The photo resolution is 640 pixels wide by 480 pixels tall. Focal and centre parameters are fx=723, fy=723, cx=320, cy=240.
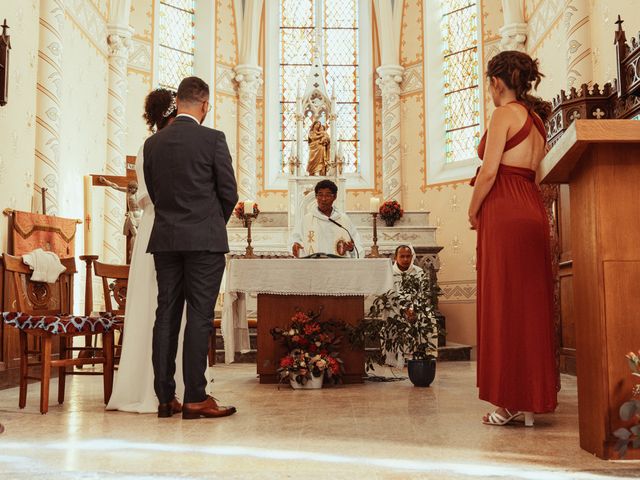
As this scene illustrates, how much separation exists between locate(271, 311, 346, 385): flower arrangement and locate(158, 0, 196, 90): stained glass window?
320 inches

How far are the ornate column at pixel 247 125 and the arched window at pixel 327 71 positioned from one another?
1.38ft

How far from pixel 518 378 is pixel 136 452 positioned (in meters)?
1.88

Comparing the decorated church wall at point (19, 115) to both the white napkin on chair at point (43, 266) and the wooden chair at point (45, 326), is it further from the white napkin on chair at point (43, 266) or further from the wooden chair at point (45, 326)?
the wooden chair at point (45, 326)

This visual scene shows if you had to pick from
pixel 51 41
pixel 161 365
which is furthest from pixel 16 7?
pixel 161 365

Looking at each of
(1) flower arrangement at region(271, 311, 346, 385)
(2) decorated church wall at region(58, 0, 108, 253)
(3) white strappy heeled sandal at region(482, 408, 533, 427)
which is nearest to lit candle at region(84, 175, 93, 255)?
(2) decorated church wall at region(58, 0, 108, 253)

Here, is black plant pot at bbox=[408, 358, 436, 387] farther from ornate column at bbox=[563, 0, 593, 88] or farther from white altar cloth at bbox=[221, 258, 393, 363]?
ornate column at bbox=[563, 0, 593, 88]

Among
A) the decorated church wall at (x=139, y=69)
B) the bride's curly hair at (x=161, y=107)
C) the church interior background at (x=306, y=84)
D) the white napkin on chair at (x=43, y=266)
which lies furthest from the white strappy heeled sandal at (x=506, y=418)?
the decorated church wall at (x=139, y=69)

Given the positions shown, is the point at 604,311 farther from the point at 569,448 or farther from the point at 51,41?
the point at 51,41

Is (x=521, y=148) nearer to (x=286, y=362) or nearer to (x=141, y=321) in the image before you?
(x=141, y=321)

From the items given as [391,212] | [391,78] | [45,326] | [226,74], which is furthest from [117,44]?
[45,326]

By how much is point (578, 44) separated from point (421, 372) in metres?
5.15

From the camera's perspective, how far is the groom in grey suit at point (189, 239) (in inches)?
159

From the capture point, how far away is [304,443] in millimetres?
3186

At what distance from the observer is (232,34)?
14336mm
